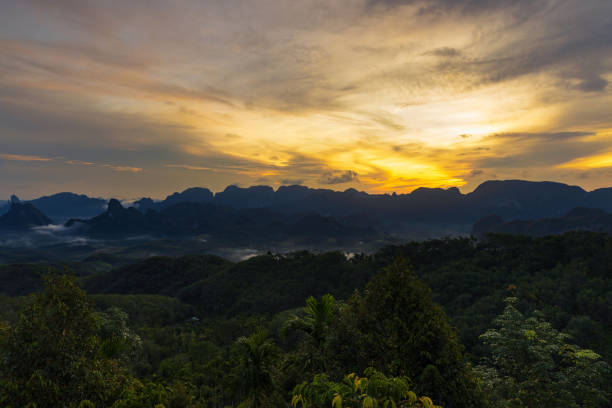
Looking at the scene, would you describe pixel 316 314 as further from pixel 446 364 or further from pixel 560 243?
pixel 560 243

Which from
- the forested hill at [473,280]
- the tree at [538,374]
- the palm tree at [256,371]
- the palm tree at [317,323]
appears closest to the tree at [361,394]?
the forested hill at [473,280]

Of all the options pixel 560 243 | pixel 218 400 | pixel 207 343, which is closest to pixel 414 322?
pixel 218 400

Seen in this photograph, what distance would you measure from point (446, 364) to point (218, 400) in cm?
4378

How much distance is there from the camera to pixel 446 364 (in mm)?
17453

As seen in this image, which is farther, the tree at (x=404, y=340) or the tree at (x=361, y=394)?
the tree at (x=404, y=340)

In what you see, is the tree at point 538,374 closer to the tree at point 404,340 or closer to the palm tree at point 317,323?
the tree at point 404,340

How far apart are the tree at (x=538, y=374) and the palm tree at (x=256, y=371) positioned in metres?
16.5

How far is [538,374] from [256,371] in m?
28.9

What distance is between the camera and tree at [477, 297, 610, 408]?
2659cm

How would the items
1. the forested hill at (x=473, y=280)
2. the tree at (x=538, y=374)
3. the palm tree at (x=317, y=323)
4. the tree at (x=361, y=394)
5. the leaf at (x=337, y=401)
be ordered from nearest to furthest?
the leaf at (x=337, y=401)
the tree at (x=361, y=394)
the palm tree at (x=317, y=323)
the tree at (x=538, y=374)
the forested hill at (x=473, y=280)

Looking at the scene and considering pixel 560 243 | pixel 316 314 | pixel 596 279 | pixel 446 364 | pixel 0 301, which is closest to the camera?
pixel 446 364

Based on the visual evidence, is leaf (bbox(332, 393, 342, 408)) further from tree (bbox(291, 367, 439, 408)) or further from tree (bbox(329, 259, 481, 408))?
tree (bbox(329, 259, 481, 408))

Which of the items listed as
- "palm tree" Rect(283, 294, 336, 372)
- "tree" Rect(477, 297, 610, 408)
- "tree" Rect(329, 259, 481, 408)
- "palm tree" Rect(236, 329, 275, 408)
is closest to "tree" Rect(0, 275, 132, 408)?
"palm tree" Rect(236, 329, 275, 408)

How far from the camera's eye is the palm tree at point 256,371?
23000mm
